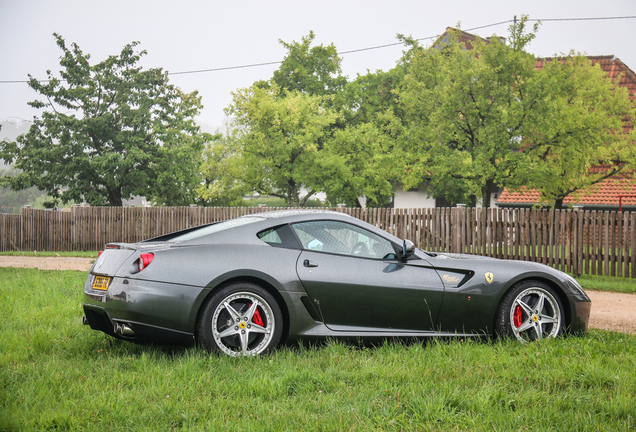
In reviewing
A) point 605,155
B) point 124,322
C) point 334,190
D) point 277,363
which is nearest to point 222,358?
point 277,363

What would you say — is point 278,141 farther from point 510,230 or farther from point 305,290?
point 305,290

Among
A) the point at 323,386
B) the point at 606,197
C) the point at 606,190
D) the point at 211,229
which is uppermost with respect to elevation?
the point at 606,190

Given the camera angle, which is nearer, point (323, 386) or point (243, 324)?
point (323, 386)

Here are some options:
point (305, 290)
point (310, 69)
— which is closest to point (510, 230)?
point (305, 290)

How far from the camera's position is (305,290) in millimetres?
5000

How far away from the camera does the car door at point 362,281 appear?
509 cm

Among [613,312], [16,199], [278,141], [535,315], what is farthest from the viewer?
[16,199]

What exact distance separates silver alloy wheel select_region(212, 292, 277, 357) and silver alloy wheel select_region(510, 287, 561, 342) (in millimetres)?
2262

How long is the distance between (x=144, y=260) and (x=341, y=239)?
1.73 meters

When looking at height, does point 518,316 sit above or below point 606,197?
below

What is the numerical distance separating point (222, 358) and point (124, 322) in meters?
0.80

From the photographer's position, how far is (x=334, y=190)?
3084cm

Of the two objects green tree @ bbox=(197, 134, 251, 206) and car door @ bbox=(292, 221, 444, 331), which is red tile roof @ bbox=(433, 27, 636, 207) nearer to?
green tree @ bbox=(197, 134, 251, 206)

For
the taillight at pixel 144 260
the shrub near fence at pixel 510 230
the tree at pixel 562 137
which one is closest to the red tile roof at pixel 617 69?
the tree at pixel 562 137
